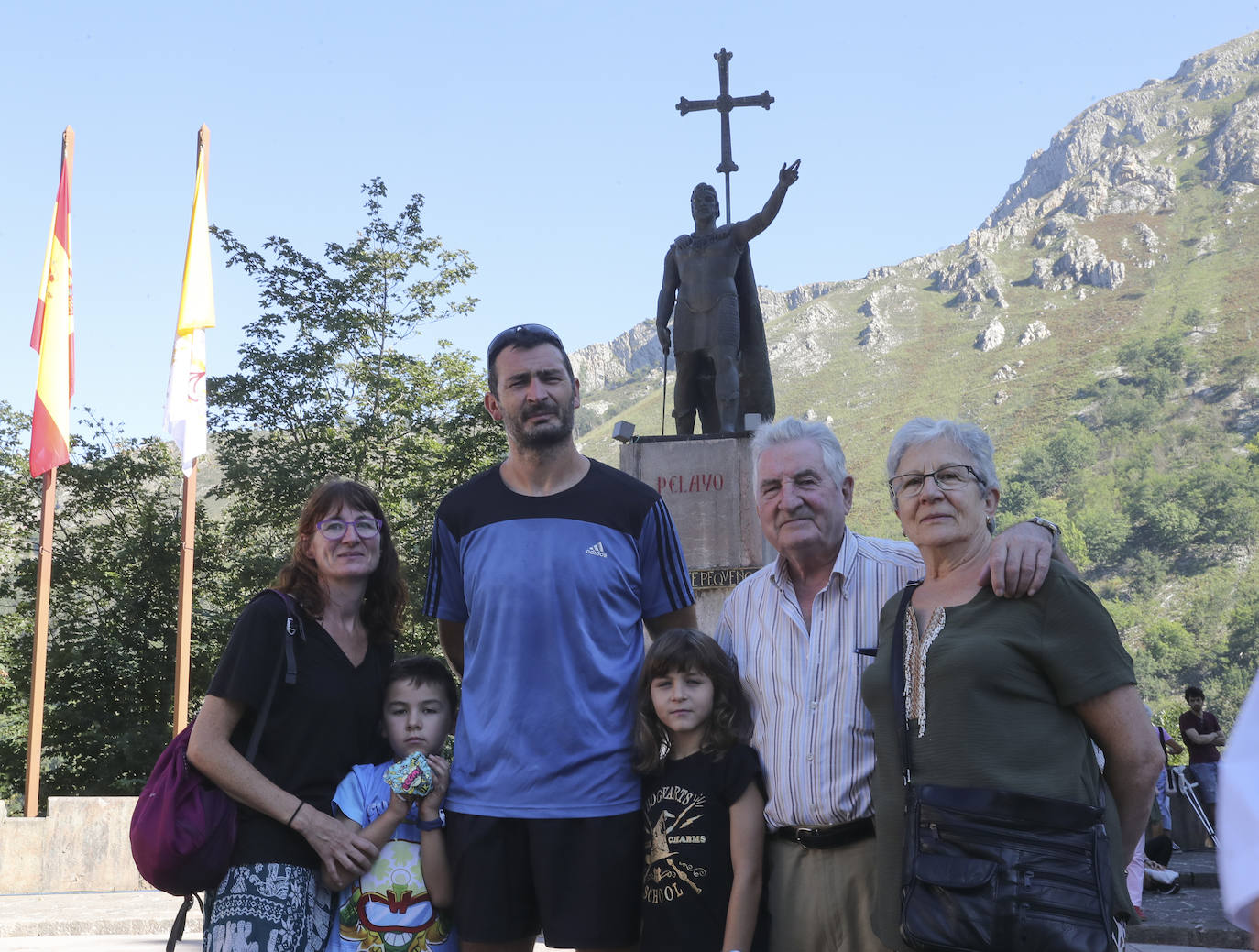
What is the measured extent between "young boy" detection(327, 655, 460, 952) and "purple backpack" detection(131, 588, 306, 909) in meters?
0.26

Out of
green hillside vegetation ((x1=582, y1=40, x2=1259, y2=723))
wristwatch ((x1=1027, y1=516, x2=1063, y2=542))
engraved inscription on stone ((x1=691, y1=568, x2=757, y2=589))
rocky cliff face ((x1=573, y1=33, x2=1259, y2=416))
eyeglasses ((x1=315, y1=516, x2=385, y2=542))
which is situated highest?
rocky cliff face ((x1=573, y1=33, x2=1259, y2=416))

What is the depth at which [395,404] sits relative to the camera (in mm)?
20031

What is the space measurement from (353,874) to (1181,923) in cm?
664

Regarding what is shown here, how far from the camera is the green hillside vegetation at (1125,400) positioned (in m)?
76.6

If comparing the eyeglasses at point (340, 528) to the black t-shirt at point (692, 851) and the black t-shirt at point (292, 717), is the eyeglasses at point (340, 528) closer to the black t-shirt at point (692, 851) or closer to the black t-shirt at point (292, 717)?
the black t-shirt at point (292, 717)

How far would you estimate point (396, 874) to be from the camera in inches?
110

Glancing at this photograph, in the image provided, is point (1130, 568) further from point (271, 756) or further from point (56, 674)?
point (271, 756)

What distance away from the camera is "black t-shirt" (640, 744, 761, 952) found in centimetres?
263

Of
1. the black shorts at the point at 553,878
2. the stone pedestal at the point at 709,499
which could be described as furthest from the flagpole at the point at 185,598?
the black shorts at the point at 553,878

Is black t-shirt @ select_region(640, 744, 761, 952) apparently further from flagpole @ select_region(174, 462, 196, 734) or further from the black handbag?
flagpole @ select_region(174, 462, 196, 734)

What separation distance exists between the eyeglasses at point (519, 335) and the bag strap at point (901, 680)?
1165 mm

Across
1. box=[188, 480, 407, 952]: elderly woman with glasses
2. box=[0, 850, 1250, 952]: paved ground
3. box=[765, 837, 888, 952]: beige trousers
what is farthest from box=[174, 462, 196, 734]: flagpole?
box=[765, 837, 888, 952]: beige trousers

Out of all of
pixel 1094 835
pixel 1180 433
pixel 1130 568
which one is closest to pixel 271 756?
pixel 1094 835

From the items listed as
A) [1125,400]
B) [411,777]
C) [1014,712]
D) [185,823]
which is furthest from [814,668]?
[1125,400]
